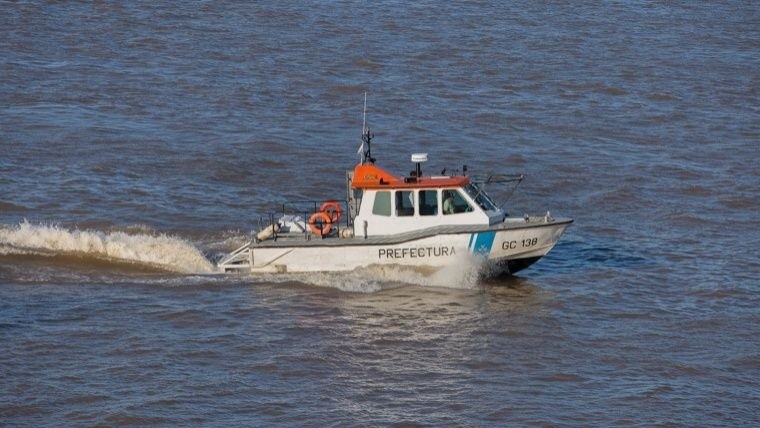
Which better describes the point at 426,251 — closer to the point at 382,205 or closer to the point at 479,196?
the point at 382,205

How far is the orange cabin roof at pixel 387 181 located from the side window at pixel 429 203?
8.2 inches

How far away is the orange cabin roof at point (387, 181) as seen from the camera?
961 inches

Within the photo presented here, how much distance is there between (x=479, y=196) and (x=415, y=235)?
1355mm

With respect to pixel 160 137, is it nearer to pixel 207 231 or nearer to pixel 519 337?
pixel 207 231

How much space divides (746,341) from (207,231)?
35.2 ft

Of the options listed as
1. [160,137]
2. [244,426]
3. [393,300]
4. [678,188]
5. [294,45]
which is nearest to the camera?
[244,426]

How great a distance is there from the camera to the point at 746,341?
22.2 meters

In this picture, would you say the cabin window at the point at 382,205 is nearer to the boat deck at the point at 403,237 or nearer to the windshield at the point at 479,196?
the boat deck at the point at 403,237

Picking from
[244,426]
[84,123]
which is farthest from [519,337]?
[84,123]

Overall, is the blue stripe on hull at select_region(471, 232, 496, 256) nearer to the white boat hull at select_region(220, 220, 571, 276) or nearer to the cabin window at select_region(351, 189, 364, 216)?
the white boat hull at select_region(220, 220, 571, 276)

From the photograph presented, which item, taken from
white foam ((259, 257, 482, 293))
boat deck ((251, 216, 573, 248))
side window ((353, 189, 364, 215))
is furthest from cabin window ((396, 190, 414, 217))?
white foam ((259, 257, 482, 293))

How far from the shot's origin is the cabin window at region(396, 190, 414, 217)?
24562 mm

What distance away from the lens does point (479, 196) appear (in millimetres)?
24625

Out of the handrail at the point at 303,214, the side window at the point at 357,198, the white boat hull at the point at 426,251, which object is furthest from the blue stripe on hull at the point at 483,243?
the handrail at the point at 303,214
